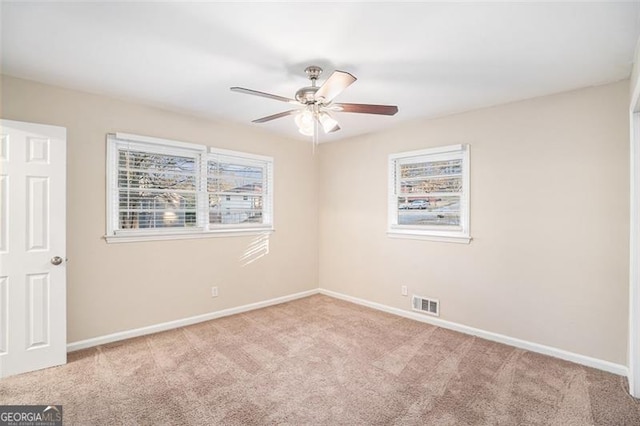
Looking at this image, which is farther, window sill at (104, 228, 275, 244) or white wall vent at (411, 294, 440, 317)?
white wall vent at (411, 294, 440, 317)

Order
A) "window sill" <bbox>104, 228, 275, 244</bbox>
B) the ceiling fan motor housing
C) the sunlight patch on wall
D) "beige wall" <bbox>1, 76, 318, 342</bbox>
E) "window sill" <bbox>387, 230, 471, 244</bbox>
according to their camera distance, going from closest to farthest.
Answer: the ceiling fan motor housing < "beige wall" <bbox>1, 76, 318, 342</bbox> < "window sill" <bbox>104, 228, 275, 244</bbox> < "window sill" <bbox>387, 230, 471, 244</bbox> < the sunlight patch on wall

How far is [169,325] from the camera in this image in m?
3.63

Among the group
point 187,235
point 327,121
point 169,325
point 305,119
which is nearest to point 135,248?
point 187,235

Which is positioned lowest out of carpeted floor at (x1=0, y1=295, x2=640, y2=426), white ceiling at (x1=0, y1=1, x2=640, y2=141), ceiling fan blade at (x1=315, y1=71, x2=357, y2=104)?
carpeted floor at (x1=0, y1=295, x2=640, y2=426)

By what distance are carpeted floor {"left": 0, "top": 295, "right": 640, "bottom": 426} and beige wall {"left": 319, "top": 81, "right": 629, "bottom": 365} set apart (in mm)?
374

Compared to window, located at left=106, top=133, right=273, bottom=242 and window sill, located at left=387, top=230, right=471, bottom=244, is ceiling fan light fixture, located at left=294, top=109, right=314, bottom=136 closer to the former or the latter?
window, located at left=106, top=133, right=273, bottom=242

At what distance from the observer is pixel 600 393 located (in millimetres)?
2391

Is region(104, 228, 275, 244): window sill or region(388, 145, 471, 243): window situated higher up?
region(388, 145, 471, 243): window

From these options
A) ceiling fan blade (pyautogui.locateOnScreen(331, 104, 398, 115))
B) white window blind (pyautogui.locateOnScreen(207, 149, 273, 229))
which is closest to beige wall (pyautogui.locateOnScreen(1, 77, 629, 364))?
white window blind (pyautogui.locateOnScreen(207, 149, 273, 229))

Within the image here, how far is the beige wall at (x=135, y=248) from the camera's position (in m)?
3.02

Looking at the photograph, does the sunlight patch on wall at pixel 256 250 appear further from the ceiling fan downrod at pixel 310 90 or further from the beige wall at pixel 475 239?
the ceiling fan downrod at pixel 310 90

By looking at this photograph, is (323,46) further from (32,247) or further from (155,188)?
(32,247)

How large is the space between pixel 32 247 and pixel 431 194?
408 cm

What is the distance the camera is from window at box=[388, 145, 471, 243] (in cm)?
367
